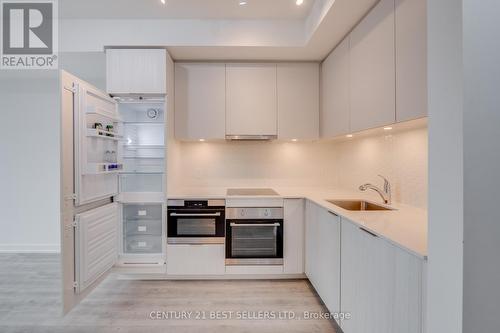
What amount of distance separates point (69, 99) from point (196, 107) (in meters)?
1.33

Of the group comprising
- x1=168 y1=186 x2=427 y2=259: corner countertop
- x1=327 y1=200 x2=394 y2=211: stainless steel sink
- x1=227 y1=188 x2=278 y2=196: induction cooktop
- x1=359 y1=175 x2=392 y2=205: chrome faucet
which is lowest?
x1=327 y1=200 x2=394 y2=211: stainless steel sink

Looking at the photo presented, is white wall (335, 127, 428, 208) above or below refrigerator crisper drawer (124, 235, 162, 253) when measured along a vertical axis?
above

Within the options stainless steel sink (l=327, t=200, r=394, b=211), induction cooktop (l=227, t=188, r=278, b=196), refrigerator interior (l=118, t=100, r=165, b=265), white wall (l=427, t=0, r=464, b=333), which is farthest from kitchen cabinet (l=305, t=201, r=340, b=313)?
refrigerator interior (l=118, t=100, r=165, b=265)

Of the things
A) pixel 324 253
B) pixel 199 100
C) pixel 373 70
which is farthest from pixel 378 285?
pixel 199 100

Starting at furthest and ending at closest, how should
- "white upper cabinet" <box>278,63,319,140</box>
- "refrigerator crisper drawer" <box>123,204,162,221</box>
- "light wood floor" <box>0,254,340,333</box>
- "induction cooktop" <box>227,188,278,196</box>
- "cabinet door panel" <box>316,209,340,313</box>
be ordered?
"white upper cabinet" <box>278,63,319,140</box>, "induction cooktop" <box>227,188,278,196</box>, "refrigerator crisper drawer" <box>123,204,162,221</box>, "light wood floor" <box>0,254,340,333</box>, "cabinet door panel" <box>316,209,340,313</box>

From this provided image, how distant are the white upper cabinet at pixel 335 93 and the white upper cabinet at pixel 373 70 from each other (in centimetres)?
13

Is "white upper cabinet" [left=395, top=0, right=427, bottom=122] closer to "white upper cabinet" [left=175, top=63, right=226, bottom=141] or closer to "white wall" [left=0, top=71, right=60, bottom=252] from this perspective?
"white upper cabinet" [left=175, top=63, right=226, bottom=141]

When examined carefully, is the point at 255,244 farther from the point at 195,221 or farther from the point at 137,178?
the point at 137,178

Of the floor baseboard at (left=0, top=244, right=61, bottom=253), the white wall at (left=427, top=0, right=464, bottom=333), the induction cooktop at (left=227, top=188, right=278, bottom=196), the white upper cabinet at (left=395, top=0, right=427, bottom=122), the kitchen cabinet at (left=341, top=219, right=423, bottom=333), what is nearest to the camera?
the white wall at (left=427, top=0, right=464, bottom=333)

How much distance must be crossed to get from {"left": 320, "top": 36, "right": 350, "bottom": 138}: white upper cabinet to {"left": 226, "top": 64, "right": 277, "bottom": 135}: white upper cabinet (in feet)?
1.83

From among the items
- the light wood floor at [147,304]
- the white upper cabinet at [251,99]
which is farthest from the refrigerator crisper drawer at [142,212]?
the white upper cabinet at [251,99]

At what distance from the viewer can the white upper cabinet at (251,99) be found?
311 centimetres

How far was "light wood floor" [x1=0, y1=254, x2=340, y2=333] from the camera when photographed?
208 cm

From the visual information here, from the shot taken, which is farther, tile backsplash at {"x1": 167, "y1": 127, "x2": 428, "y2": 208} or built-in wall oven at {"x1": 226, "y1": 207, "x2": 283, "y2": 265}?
tile backsplash at {"x1": 167, "y1": 127, "x2": 428, "y2": 208}
